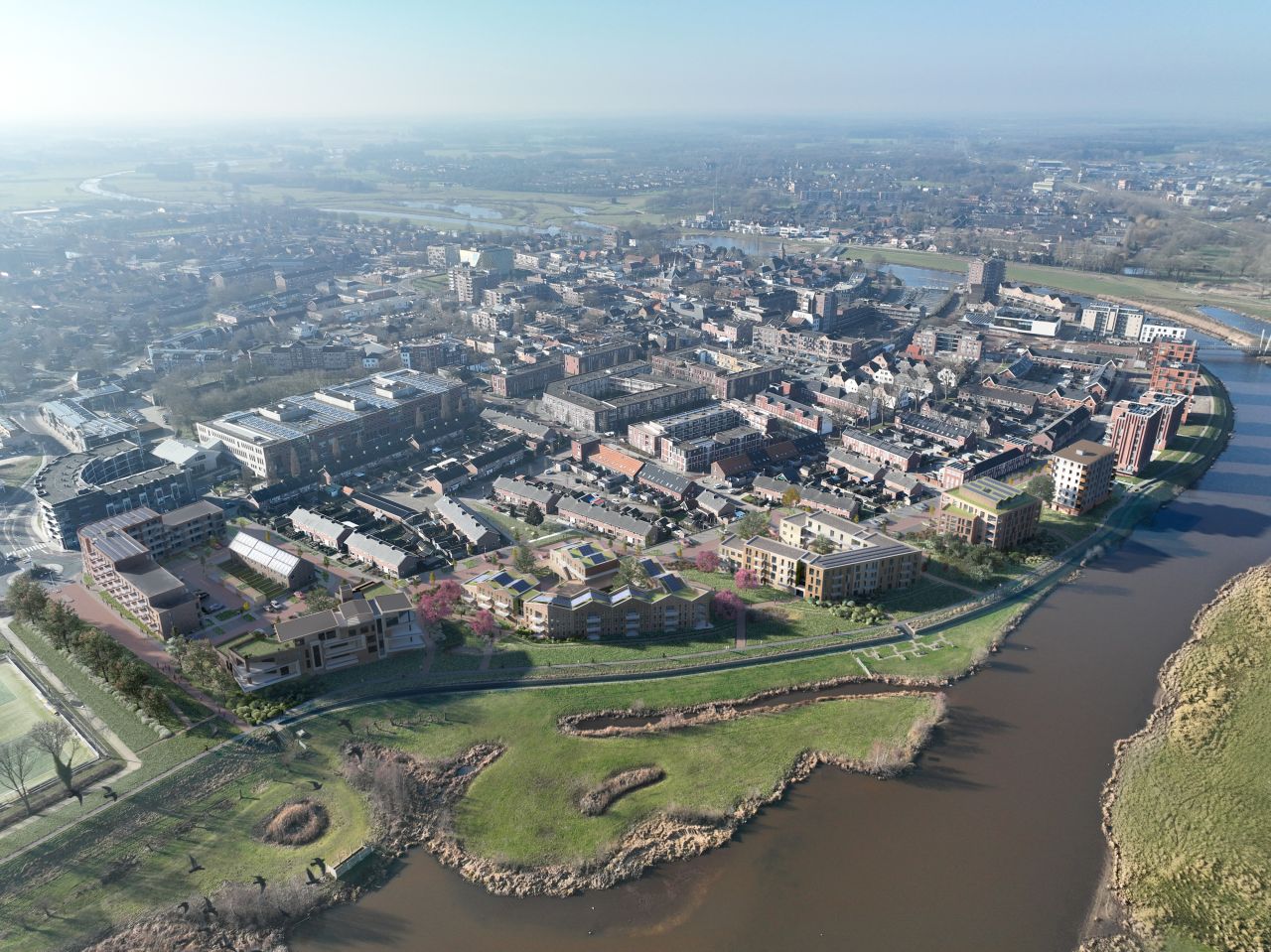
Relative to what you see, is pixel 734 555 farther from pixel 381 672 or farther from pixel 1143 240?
pixel 1143 240

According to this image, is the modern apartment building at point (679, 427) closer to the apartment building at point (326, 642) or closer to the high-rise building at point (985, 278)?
the apartment building at point (326, 642)

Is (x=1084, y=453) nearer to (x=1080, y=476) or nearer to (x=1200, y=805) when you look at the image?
(x=1080, y=476)

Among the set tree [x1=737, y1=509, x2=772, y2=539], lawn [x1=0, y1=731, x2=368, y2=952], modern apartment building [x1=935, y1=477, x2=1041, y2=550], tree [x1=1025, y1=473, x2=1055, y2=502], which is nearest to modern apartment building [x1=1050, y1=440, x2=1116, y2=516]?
tree [x1=1025, y1=473, x2=1055, y2=502]

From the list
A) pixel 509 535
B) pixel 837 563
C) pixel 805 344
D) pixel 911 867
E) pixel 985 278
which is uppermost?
pixel 985 278

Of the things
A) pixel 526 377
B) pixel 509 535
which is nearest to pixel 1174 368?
pixel 526 377

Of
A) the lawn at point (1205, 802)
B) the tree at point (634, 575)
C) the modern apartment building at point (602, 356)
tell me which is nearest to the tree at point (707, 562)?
the tree at point (634, 575)

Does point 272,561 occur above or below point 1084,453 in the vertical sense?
below
